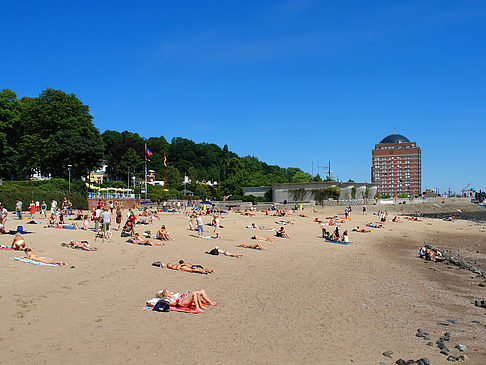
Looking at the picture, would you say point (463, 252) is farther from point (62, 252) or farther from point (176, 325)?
point (62, 252)

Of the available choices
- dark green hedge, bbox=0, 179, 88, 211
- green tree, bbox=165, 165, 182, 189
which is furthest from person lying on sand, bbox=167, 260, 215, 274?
green tree, bbox=165, 165, 182, 189

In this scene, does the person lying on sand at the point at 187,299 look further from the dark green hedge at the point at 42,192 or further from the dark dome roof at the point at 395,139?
the dark dome roof at the point at 395,139

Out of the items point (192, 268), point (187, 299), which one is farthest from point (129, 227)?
point (187, 299)

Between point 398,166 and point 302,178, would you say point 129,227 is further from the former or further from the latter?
point 398,166

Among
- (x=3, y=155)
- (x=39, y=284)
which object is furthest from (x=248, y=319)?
(x=3, y=155)

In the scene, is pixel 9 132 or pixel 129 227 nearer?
pixel 129 227

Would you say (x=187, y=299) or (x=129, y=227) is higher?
(x=129, y=227)

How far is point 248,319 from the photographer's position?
25.7 feet

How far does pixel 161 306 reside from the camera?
7.95 m

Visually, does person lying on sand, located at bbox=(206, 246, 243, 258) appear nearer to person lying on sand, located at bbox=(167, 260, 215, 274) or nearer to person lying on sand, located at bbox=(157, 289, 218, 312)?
person lying on sand, located at bbox=(167, 260, 215, 274)

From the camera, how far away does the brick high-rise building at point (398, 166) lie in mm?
135625

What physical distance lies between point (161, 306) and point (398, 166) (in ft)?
471

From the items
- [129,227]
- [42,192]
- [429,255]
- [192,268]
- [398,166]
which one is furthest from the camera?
[398,166]

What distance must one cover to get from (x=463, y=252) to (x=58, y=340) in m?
21.0
